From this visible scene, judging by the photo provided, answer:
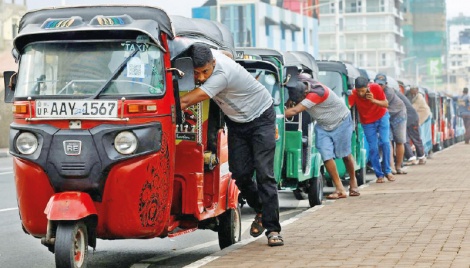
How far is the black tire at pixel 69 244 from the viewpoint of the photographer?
8.84 metres

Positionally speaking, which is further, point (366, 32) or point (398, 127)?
point (366, 32)

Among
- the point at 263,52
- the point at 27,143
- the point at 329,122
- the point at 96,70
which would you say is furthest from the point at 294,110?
the point at 27,143

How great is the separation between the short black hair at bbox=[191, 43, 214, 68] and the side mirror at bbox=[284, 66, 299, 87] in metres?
5.47

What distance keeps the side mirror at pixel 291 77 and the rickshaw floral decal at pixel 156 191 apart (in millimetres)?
6001

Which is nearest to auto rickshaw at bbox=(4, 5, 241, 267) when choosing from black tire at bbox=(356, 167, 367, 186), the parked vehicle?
black tire at bbox=(356, 167, 367, 186)

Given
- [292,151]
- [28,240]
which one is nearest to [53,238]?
[28,240]

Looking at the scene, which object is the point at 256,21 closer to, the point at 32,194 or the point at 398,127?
the point at 398,127

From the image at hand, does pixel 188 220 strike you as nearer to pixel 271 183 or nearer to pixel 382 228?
pixel 271 183

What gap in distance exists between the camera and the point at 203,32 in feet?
39.8

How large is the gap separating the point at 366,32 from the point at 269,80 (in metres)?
160

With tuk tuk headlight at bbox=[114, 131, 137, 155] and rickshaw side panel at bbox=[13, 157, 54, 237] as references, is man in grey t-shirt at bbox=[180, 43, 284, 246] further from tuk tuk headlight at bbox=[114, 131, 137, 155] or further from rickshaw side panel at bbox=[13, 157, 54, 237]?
rickshaw side panel at bbox=[13, 157, 54, 237]

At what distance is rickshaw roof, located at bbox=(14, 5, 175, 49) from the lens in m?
9.30

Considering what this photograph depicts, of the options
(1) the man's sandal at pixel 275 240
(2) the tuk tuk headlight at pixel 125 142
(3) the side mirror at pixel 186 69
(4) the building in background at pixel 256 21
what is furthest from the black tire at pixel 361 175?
(4) the building in background at pixel 256 21

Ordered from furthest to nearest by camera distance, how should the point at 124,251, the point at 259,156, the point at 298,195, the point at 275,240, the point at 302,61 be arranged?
1. the point at 302,61
2. the point at 298,195
3. the point at 124,251
4. the point at 259,156
5. the point at 275,240
